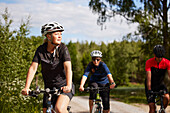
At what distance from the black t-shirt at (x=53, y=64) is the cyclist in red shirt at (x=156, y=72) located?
2.13 m

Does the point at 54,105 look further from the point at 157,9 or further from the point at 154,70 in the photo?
the point at 157,9

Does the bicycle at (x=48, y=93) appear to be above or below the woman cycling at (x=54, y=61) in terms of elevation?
below

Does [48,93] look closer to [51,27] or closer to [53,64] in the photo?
[53,64]

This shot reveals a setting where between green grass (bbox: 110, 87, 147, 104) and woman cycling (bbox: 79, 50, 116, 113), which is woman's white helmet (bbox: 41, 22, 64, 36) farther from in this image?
green grass (bbox: 110, 87, 147, 104)

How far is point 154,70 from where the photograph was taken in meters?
5.27

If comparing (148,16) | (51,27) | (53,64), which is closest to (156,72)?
(53,64)

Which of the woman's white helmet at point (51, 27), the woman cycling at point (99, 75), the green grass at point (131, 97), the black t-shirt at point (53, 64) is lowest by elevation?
the green grass at point (131, 97)

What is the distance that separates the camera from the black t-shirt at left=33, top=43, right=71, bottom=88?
3.76m

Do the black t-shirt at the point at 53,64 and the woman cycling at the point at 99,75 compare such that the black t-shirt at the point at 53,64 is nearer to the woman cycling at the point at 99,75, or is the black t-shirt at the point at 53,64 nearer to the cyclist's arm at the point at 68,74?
the cyclist's arm at the point at 68,74

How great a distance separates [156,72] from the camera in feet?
17.3

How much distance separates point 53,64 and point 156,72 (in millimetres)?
2522

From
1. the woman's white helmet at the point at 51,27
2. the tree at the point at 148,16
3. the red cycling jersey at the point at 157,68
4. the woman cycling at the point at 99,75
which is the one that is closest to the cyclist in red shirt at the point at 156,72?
the red cycling jersey at the point at 157,68

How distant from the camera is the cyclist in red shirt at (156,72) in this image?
513 centimetres

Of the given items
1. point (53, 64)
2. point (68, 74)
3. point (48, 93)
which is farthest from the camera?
point (53, 64)
